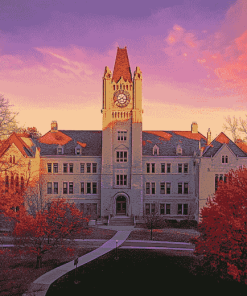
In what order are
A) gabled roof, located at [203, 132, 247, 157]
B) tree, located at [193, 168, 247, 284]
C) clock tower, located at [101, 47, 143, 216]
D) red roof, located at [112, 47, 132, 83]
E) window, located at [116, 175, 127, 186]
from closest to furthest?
tree, located at [193, 168, 247, 284] → gabled roof, located at [203, 132, 247, 157] → clock tower, located at [101, 47, 143, 216] → window, located at [116, 175, 127, 186] → red roof, located at [112, 47, 132, 83]

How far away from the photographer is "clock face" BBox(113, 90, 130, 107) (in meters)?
50.2

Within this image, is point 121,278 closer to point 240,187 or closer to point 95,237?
point 240,187

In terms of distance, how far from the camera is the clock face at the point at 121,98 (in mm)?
50250

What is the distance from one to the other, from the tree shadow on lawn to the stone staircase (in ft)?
60.9

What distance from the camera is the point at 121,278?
22750 millimetres

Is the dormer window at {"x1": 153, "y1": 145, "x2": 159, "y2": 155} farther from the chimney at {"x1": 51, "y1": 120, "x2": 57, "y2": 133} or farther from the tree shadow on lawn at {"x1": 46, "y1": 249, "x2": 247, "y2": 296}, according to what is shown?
the tree shadow on lawn at {"x1": 46, "y1": 249, "x2": 247, "y2": 296}

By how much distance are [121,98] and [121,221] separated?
22.4 meters

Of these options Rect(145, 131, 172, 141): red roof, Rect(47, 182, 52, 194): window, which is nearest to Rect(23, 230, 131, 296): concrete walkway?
Rect(47, 182, 52, 194): window

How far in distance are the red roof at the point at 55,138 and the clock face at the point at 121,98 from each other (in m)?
12.5

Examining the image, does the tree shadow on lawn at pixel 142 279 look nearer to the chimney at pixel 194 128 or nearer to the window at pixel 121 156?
the window at pixel 121 156

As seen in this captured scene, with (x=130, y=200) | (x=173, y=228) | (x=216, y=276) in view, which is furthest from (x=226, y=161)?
(x=216, y=276)

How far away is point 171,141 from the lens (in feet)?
178

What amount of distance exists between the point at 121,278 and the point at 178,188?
3115cm

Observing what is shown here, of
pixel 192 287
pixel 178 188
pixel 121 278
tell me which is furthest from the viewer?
pixel 178 188
